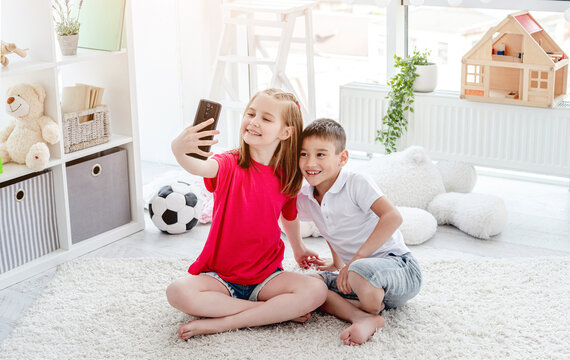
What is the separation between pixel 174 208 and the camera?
107 inches

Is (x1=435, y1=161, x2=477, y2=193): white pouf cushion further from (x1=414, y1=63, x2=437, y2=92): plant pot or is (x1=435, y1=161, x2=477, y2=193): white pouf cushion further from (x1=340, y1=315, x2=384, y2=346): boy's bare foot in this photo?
(x1=340, y1=315, x2=384, y2=346): boy's bare foot

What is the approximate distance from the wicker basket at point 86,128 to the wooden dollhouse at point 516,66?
4.79ft

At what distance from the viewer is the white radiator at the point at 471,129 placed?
2.98 meters

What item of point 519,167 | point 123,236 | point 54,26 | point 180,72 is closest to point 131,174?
point 123,236

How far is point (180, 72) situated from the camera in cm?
350

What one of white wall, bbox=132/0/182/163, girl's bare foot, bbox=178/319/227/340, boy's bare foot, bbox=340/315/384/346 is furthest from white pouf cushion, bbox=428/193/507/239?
white wall, bbox=132/0/182/163

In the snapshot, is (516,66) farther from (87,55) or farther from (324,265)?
(87,55)

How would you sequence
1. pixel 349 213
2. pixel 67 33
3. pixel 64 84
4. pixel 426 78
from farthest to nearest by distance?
pixel 426 78, pixel 64 84, pixel 67 33, pixel 349 213

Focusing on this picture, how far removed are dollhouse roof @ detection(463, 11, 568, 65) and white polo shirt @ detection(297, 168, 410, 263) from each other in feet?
3.85

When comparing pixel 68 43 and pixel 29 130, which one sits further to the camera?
pixel 68 43

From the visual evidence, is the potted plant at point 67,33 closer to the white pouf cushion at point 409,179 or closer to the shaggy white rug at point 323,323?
the shaggy white rug at point 323,323

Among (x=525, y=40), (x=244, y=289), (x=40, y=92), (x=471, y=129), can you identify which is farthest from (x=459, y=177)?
(x=40, y=92)

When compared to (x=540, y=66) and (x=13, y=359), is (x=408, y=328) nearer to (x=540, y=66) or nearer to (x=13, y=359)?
(x=13, y=359)

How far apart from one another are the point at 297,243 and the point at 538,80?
1.31 metres
